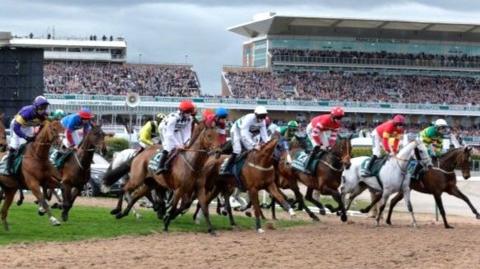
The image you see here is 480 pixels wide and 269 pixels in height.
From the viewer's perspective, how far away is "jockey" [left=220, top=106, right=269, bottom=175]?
17875mm

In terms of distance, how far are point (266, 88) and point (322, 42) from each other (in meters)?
7.63

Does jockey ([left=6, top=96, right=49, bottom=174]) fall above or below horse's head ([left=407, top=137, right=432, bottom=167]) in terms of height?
above

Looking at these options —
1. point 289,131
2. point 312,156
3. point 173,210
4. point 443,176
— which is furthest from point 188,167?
point 289,131

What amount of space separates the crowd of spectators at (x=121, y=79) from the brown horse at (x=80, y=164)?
50635mm

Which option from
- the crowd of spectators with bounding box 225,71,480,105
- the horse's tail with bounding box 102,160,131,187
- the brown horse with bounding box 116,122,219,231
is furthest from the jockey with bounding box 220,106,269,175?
the crowd of spectators with bounding box 225,71,480,105

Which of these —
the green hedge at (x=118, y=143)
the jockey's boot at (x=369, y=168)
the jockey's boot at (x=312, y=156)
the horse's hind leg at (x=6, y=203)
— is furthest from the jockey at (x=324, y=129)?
the green hedge at (x=118, y=143)

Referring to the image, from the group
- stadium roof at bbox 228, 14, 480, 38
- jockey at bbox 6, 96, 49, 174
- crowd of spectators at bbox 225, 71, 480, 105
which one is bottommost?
jockey at bbox 6, 96, 49, 174

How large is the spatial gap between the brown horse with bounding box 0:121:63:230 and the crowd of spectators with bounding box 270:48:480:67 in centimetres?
6231

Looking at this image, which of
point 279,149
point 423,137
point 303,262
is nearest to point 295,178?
point 279,149

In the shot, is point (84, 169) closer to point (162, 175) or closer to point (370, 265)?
point (162, 175)

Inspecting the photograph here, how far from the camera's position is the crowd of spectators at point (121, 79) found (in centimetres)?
7031

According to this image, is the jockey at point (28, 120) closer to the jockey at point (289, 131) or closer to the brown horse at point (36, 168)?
the brown horse at point (36, 168)

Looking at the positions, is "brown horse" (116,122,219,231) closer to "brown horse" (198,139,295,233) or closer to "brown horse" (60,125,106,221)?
"brown horse" (198,139,295,233)

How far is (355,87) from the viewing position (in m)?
76.1
